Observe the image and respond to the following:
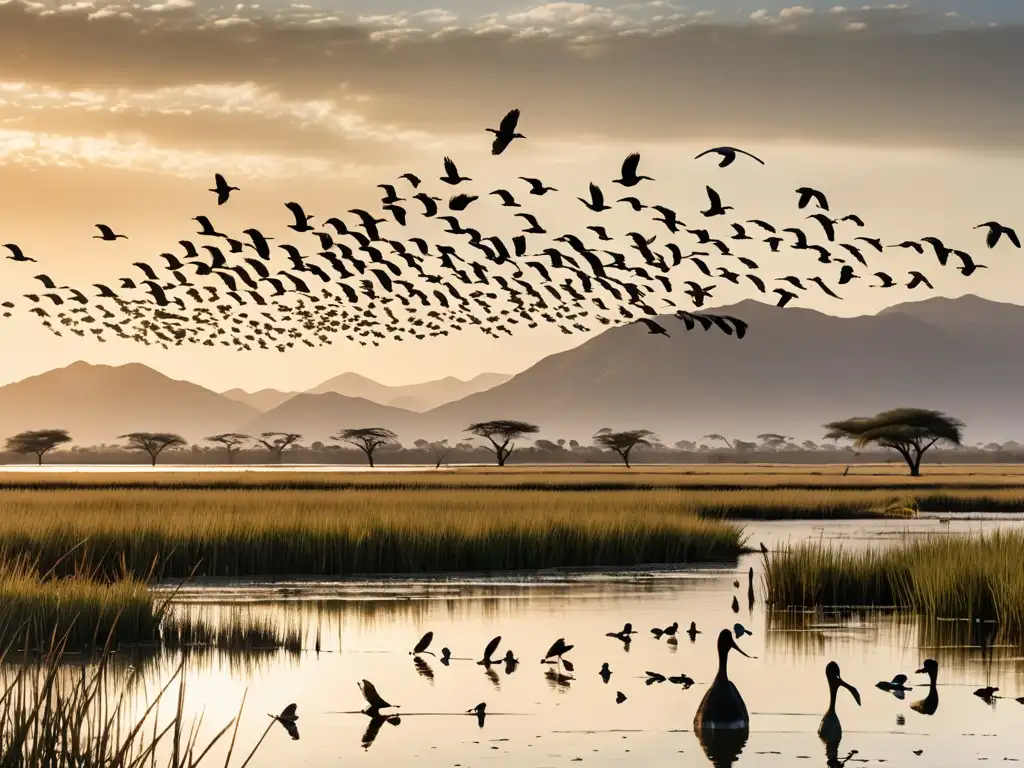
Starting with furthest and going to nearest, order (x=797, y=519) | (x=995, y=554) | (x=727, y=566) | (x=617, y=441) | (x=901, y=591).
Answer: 1. (x=617, y=441)
2. (x=797, y=519)
3. (x=727, y=566)
4. (x=901, y=591)
5. (x=995, y=554)

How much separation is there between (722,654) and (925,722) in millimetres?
2500

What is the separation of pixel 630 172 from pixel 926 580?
11542mm

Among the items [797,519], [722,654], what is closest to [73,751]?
[722,654]

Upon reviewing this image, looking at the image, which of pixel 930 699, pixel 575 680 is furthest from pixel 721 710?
pixel 575 680

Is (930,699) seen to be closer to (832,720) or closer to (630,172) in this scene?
(832,720)

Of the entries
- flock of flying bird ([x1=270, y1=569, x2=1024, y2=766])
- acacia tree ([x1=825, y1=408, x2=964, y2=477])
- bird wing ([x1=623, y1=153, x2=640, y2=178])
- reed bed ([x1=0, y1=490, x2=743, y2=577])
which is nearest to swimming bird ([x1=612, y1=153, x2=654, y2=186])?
bird wing ([x1=623, y1=153, x2=640, y2=178])

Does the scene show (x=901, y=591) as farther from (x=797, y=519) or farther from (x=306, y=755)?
(x=797, y=519)

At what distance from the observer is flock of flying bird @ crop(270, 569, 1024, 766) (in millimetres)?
17531

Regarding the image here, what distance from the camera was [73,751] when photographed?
988 centimetres

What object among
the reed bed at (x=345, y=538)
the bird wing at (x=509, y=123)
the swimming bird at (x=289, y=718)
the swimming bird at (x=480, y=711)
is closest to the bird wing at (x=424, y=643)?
the swimming bird at (x=480, y=711)

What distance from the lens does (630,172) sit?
766 inches

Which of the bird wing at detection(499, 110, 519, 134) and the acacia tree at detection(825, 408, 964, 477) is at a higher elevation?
the acacia tree at detection(825, 408, 964, 477)

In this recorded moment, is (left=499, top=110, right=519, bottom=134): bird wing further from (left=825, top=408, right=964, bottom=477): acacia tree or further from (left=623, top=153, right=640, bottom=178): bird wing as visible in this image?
(left=825, top=408, right=964, bottom=477): acacia tree

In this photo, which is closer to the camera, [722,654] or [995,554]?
[722,654]
